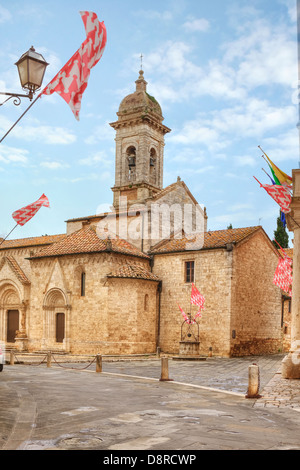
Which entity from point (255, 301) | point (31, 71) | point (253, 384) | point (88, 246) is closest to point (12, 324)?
point (88, 246)

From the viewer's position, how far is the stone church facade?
27.4 meters

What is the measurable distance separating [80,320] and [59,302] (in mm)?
2634

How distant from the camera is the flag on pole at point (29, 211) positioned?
60.3ft

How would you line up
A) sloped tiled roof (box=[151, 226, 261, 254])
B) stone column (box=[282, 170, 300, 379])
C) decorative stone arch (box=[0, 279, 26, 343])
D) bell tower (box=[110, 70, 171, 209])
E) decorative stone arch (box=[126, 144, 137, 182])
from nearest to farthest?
stone column (box=[282, 170, 300, 379])
sloped tiled roof (box=[151, 226, 261, 254])
decorative stone arch (box=[0, 279, 26, 343])
bell tower (box=[110, 70, 171, 209])
decorative stone arch (box=[126, 144, 137, 182])

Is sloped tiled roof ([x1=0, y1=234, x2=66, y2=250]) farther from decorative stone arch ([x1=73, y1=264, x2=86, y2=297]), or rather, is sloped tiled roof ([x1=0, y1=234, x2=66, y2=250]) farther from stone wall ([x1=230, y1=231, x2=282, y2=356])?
stone wall ([x1=230, y1=231, x2=282, y2=356])

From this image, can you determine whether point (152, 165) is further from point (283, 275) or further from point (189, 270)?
point (283, 275)

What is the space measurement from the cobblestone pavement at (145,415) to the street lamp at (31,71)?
5.56m

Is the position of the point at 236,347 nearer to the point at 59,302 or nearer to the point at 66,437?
the point at 59,302

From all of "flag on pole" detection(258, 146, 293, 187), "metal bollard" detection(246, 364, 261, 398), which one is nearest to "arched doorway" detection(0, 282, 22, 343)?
"flag on pole" detection(258, 146, 293, 187)

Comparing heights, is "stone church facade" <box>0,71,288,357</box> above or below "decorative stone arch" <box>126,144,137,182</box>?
below

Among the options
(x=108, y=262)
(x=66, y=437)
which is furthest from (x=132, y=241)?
(x=66, y=437)

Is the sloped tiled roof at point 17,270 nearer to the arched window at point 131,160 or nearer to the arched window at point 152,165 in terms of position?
the arched window at point 131,160

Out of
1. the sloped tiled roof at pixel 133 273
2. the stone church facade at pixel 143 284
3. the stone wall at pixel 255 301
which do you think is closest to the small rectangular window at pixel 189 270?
the stone church facade at pixel 143 284

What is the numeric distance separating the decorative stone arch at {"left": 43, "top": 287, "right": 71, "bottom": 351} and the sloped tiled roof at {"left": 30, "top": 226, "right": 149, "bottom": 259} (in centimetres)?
248
